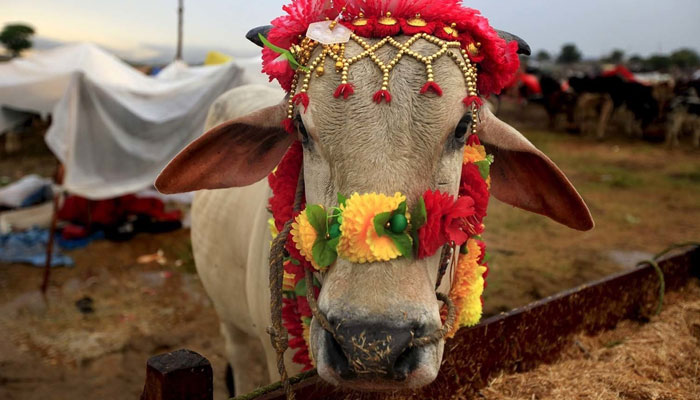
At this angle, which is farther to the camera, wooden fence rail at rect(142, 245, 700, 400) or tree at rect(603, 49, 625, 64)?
tree at rect(603, 49, 625, 64)

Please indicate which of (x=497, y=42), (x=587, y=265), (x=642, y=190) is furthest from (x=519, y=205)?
(x=642, y=190)

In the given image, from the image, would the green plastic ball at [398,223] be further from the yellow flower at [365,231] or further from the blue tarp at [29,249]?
the blue tarp at [29,249]

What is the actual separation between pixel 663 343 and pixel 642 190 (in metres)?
8.33

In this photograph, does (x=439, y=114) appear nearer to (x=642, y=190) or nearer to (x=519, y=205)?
(x=519, y=205)

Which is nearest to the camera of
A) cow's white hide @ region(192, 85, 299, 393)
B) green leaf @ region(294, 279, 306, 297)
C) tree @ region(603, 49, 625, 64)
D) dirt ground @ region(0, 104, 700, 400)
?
green leaf @ region(294, 279, 306, 297)

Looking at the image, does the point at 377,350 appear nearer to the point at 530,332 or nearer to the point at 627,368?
the point at 530,332

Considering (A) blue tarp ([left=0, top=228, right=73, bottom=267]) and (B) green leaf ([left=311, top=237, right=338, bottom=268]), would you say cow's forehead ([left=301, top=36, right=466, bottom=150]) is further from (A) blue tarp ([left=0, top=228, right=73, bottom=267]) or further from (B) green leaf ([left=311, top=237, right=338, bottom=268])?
(A) blue tarp ([left=0, top=228, right=73, bottom=267])

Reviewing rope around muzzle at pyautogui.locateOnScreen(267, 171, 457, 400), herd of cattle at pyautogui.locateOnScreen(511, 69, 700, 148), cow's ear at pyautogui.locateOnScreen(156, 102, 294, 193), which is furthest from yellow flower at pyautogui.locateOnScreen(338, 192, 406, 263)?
herd of cattle at pyautogui.locateOnScreen(511, 69, 700, 148)

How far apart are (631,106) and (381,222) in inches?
696

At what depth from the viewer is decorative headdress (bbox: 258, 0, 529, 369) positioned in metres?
1.51

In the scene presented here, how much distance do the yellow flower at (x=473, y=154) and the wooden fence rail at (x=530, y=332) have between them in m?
0.74

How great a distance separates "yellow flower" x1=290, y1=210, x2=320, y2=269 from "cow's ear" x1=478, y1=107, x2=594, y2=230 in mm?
721

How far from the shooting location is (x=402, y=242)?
151 cm

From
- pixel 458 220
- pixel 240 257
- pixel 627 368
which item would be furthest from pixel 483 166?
pixel 240 257
